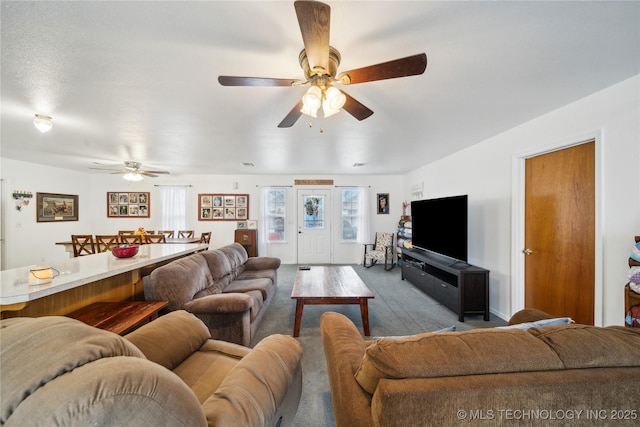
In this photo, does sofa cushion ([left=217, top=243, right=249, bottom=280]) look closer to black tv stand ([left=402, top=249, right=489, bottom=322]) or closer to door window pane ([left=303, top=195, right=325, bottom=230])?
door window pane ([left=303, top=195, right=325, bottom=230])

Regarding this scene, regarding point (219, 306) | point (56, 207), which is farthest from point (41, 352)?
point (56, 207)

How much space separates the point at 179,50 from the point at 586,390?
7.92 ft

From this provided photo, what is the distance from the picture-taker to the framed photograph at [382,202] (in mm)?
6090

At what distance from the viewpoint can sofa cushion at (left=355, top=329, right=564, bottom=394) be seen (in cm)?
74

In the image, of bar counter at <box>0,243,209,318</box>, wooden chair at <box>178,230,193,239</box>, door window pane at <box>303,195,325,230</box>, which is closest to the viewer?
bar counter at <box>0,243,209,318</box>

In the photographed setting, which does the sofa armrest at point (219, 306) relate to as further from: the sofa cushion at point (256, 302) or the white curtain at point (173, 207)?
the white curtain at point (173, 207)

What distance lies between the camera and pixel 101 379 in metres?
0.50

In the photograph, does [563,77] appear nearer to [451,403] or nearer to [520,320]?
[520,320]

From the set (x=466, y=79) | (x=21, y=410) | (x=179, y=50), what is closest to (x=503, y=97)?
(x=466, y=79)

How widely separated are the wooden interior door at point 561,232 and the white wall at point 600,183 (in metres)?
0.14

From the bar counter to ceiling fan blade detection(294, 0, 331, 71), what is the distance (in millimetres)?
1889

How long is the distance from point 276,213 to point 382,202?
281 cm

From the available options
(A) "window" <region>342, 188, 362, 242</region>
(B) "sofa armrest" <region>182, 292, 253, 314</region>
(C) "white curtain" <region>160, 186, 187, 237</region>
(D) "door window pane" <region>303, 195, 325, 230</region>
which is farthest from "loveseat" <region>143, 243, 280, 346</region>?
A: (C) "white curtain" <region>160, 186, 187, 237</region>

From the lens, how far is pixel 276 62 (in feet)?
5.07
